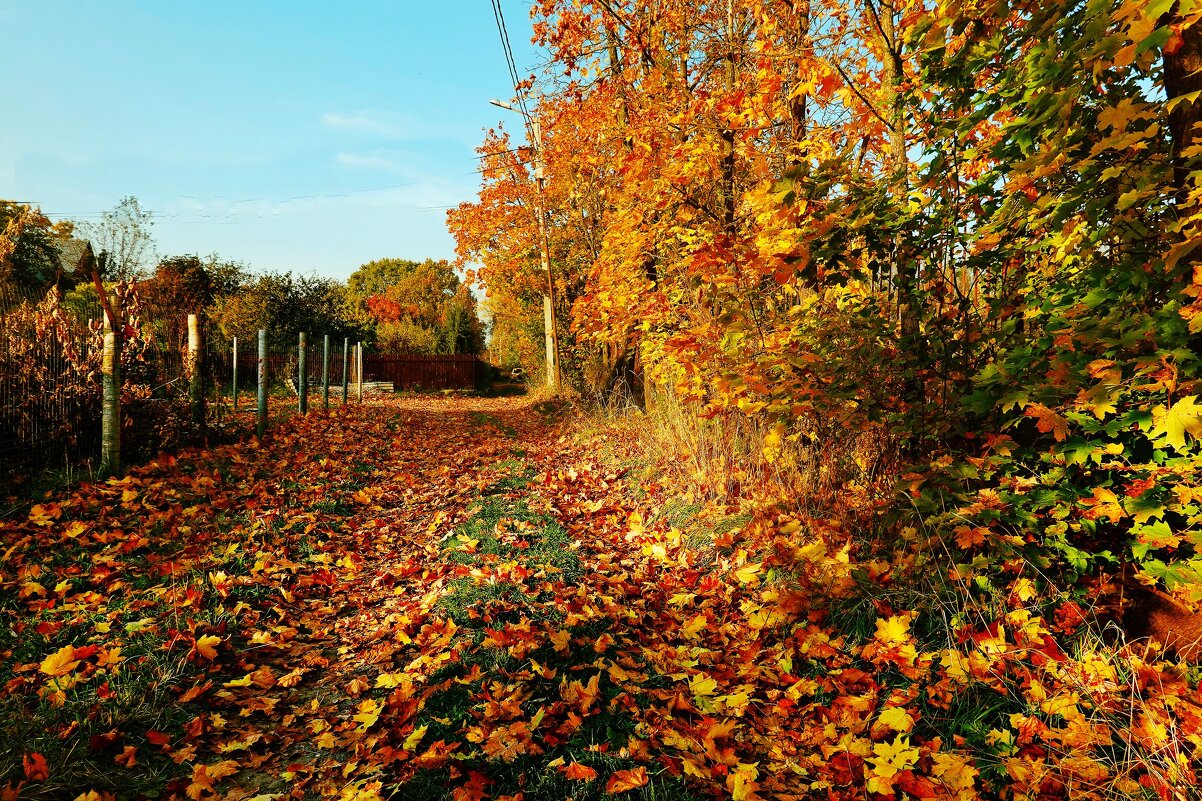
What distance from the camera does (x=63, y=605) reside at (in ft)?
12.0

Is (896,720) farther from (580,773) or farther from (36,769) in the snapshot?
(36,769)

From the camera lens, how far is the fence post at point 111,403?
20.0 feet

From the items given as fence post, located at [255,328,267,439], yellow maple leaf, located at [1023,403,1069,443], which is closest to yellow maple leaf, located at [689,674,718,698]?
yellow maple leaf, located at [1023,403,1069,443]

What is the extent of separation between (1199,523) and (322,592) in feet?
16.7

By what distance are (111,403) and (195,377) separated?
1.65 meters

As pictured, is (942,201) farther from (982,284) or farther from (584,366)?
(584,366)

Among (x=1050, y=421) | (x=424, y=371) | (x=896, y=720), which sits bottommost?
(x=896, y=720)

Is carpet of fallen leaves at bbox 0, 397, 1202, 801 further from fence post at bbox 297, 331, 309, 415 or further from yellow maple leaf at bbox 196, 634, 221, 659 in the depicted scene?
fence post at bbox 297, 331, 309, 415

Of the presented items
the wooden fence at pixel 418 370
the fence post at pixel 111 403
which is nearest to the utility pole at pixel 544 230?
the wooden fence at pixel 418 370

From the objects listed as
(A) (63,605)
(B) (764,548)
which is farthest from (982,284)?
(A) (63,605)

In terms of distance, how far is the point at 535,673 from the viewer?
299 cm

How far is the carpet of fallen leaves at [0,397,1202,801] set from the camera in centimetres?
228

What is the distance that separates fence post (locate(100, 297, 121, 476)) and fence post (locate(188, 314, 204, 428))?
1.45 meters

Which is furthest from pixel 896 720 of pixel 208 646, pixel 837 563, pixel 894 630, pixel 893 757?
pixel 208 646
